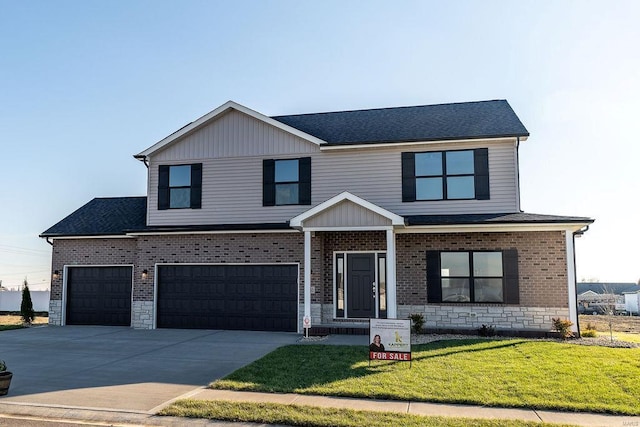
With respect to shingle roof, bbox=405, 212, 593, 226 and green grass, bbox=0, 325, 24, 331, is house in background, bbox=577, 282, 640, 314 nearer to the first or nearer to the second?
shingle roof, bbox=405, 212, 593, 226

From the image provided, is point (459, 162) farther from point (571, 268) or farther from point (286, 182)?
point (286, 182)

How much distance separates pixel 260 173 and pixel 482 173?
734cm

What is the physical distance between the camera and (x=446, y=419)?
6547 millimetres

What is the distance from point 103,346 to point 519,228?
39.2 feet

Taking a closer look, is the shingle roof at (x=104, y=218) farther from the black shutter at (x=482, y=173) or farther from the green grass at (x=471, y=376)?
the black shutter at (x=482, y=173)

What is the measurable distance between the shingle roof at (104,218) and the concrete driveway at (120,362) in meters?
3.55

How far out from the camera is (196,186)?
17.5m

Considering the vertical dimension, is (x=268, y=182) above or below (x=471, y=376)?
above

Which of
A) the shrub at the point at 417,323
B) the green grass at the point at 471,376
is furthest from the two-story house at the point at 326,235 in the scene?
the green grass at the point at 471,376

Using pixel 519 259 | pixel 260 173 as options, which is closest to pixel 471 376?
pixel 519 259

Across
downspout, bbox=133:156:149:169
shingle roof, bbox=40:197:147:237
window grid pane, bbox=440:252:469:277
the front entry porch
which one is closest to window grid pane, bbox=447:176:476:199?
window grid pane, bbox=440:252:469:277

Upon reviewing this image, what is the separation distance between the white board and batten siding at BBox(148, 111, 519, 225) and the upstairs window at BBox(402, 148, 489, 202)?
0.61ft

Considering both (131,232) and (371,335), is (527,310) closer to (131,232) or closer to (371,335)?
(371,335)

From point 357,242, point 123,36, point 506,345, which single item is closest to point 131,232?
point 123,36
